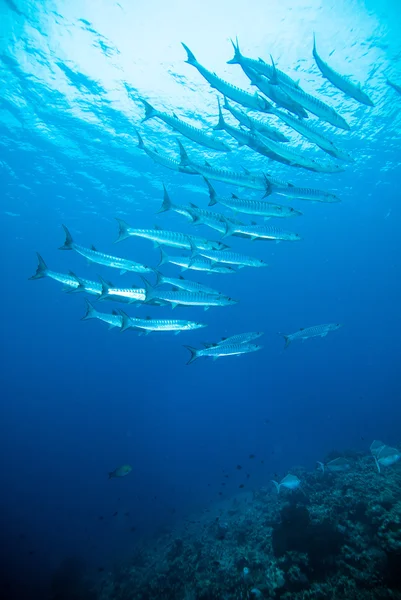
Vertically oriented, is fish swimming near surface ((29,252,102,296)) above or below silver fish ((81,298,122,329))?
above

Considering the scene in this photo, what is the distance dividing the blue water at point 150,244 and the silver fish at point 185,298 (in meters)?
5.22

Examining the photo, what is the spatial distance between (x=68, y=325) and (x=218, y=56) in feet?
231

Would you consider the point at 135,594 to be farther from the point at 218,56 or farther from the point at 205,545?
the point at 218,56

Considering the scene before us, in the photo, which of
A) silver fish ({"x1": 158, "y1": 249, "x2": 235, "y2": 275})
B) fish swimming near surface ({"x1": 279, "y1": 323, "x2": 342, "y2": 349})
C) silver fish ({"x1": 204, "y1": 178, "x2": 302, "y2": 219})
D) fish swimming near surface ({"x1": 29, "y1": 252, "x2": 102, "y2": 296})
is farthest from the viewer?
fish swimming near surface ({"x1": 279, "y1": 323, "x2": 342, "y2": 349})

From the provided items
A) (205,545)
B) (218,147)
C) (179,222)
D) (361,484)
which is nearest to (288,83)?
(218,147)

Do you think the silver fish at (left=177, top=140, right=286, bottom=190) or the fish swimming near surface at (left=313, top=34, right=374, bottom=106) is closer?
the fish swimming near surface at (left=313, top=34, right=374, bottom=106)

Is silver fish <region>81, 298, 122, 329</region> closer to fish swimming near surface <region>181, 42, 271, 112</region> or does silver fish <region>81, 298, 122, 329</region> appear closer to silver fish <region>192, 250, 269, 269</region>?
silver fish <region>192, 250, 269, 269</region>

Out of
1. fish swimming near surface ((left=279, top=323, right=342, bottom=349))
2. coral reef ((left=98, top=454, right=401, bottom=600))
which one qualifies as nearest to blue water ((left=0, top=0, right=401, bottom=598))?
fish swimming near surface ((left=279, top=323, right=342, bottom=349))

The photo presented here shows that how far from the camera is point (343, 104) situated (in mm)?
15836

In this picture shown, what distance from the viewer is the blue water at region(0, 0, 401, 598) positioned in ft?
40.9

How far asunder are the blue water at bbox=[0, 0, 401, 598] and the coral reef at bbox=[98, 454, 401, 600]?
866 centimetres

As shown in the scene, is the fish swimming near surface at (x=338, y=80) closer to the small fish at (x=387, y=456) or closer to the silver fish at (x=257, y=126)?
the silver fish at (x=257, y=126)

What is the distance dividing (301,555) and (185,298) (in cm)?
715

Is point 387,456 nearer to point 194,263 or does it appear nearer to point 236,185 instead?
point 194,263
